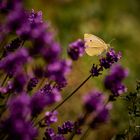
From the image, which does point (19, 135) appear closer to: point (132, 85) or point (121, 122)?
point (121, 122)

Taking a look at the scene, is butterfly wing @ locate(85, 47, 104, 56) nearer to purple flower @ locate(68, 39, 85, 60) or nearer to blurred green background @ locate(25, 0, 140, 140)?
purple flower @ locate(68, 39, 85, 60)

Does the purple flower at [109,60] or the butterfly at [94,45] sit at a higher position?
the purple flower at [109,60]

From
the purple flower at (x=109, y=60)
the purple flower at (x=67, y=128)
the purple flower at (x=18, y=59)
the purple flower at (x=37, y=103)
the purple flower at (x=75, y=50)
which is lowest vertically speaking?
the purple flower at (x=67, y=128)

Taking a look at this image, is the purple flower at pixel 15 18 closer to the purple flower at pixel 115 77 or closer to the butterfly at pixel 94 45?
the purple flower at pixel 115 77

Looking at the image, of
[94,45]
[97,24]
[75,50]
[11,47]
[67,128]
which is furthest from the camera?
[97,24]

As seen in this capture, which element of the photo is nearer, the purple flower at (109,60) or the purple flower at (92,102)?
the purple flower at (92,102)

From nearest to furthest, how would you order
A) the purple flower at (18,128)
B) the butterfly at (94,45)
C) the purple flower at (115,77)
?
the purple flower at (18,128)
the purple flower at (115,77)
the butterfly at (94,45)

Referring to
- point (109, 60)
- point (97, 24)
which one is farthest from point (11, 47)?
point (97, 24)

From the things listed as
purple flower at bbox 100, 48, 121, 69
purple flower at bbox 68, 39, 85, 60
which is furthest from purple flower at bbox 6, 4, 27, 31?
purple flower at bbox 100, 48, 121, 69

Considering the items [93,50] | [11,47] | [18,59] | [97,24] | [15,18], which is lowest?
[97,24]

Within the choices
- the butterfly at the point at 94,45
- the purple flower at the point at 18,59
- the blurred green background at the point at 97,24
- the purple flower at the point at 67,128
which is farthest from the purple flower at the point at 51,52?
the blurred green background at the point at 97,24

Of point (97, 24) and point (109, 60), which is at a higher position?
point (109, 60)

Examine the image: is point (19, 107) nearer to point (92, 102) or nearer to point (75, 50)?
point (92, 102)
